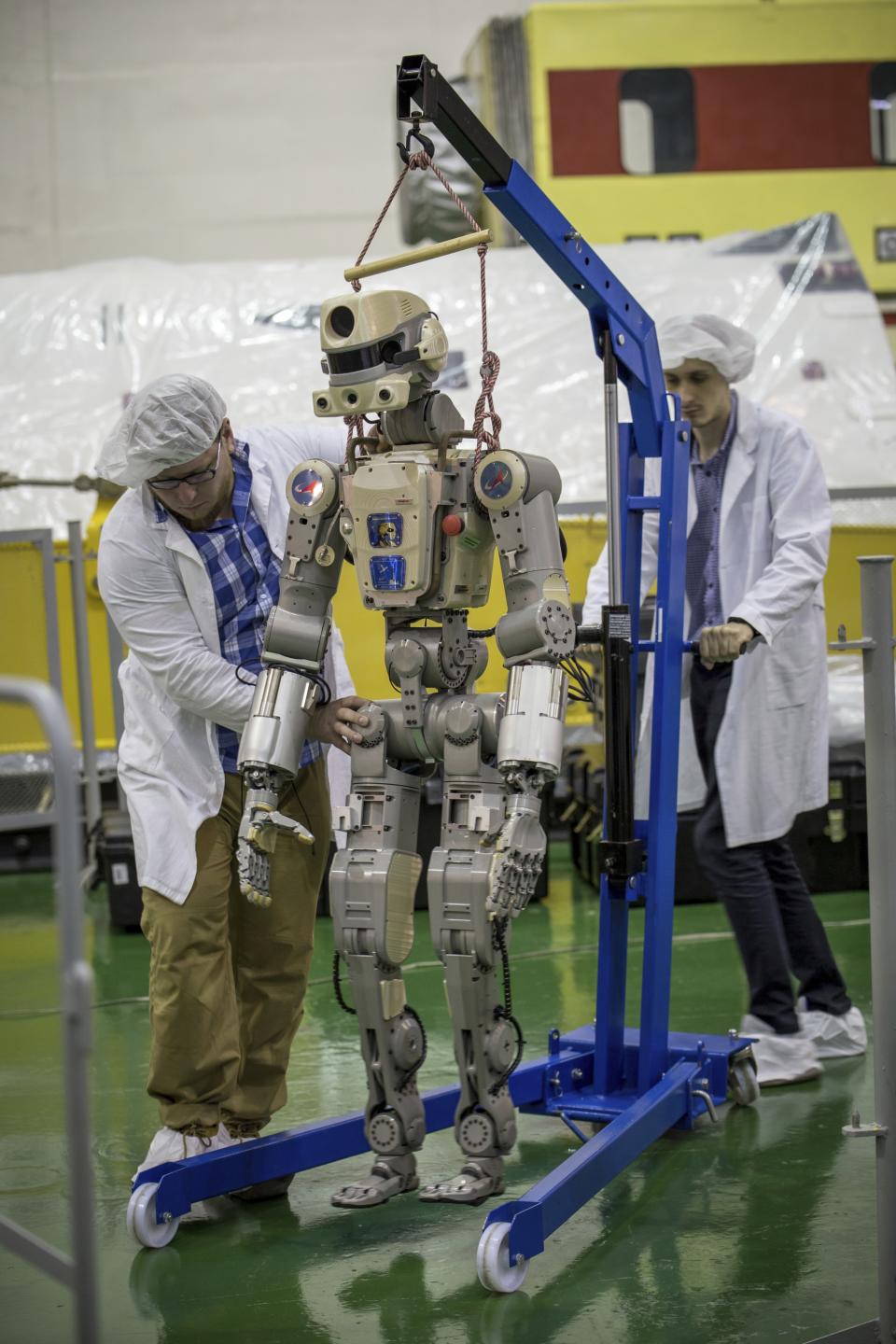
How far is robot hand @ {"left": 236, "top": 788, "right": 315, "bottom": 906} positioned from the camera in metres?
3.08

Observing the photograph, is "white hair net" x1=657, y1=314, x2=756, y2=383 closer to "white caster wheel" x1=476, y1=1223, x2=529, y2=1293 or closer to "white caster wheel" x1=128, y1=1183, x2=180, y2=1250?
"white caster wheel" x1=476, y1=1223, x2=529, y2=1293

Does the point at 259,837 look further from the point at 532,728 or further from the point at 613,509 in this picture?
the point at 613,509

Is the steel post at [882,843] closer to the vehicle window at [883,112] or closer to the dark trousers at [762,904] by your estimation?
the dark trousers at [762,904]

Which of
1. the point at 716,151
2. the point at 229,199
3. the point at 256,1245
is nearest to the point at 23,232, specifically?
the point at 229,199

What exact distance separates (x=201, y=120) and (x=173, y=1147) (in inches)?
410

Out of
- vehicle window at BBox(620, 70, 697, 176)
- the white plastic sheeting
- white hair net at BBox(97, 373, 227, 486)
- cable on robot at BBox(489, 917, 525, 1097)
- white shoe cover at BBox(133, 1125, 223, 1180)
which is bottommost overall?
white shoe cover at BBox(133, 1125, 223, 1180)

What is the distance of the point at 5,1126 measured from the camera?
13.0 ft

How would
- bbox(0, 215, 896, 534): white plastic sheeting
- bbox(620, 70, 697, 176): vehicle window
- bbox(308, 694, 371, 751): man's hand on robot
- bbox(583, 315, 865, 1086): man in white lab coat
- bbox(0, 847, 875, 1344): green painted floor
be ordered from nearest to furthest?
bbox(0, 847, 875, 1344): green painted floor → bbox(308, 694, 371, 751): man's hand on robot → bbox(583, 315, 865, 1086): man in white lab coat → bbox(0, 215, 896, 534): white plastic sheeting → bbox(620, 70, 697, 176): vehicle window

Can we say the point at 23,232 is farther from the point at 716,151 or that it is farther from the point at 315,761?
the point at 315,761

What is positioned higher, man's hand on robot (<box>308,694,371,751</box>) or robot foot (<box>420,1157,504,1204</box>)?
man's hand on robot (<box>308,694,371,751</box>)

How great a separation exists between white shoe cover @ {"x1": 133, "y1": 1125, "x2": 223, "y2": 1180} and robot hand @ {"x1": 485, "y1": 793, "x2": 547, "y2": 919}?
0.89m

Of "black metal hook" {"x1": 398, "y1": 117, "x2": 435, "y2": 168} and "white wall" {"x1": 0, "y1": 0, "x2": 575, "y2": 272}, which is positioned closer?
"black metal hook" {"x1": 398, "y1": 117, "x2": 435, "y2": 168}

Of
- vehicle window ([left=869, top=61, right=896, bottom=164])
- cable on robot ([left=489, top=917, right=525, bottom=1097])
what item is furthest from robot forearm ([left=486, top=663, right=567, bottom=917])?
vehicle window ([left=869, top=61, right=896, bottom=164])

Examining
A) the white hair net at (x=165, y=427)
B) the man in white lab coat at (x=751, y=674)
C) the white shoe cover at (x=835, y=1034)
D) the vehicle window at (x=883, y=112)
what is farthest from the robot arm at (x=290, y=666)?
the vehicle window at (x=883, y=112)
